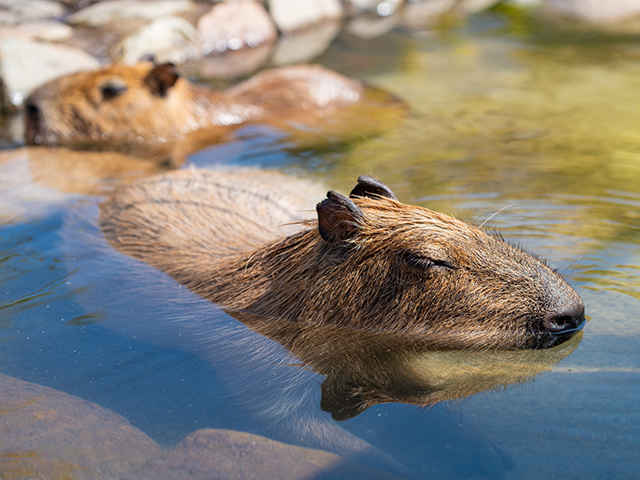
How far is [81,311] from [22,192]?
7.03 feet

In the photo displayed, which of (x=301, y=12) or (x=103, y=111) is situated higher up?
(x=301, y=12)

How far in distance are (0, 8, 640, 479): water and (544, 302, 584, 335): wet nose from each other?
4.1 inches

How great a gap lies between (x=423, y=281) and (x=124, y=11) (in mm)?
8717

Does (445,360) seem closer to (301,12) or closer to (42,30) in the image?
(42,30)

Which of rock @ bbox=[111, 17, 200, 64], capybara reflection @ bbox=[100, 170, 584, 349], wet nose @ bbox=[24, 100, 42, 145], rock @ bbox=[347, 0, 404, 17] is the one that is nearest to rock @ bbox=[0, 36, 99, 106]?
rock @ bbox=[111, 17, 200, 64]

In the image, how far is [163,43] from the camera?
10.1m

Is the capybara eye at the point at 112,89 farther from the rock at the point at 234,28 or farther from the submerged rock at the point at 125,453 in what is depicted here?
the submerged rock at the point at 125,453

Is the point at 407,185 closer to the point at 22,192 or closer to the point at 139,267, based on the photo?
the point at 139,267

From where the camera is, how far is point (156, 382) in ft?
10.6

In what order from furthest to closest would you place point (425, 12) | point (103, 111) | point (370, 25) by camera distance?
point (425, 12)
point (370, 25)
point (103, 111)

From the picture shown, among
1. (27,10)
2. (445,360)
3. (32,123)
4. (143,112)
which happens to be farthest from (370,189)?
(27,10)

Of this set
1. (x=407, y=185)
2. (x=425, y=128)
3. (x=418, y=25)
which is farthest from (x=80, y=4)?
(x=407, y=185)

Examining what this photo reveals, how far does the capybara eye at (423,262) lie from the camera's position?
3129 millimetres

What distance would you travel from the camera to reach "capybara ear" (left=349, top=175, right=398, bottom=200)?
11.0ft
